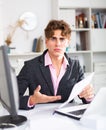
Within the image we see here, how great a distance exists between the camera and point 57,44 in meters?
1.79

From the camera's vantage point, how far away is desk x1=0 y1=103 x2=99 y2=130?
1.19 m

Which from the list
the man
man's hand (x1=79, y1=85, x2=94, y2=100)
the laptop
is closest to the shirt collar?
the man

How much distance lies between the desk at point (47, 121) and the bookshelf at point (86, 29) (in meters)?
2.38

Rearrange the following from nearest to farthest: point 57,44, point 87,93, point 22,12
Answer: point 87,93
point 57,44
point 22,12

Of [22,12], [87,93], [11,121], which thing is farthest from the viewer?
[22,12]

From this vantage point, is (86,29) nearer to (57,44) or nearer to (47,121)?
(57,44)

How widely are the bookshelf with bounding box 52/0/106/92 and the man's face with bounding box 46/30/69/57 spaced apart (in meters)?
1.99

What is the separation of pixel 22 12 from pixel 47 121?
2787 millimetres

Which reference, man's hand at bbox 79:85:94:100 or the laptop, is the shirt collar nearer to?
man's hand at bbox 79:85:94:100

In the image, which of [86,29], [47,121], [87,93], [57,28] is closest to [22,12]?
[86,29]

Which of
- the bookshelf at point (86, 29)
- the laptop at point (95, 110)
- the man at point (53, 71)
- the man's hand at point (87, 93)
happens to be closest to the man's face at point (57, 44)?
the man at point (53, 71)

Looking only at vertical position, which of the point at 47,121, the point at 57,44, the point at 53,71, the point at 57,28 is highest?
the point at 57,28

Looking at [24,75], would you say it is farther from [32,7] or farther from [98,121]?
[32,7]

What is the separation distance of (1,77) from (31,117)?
336mm
